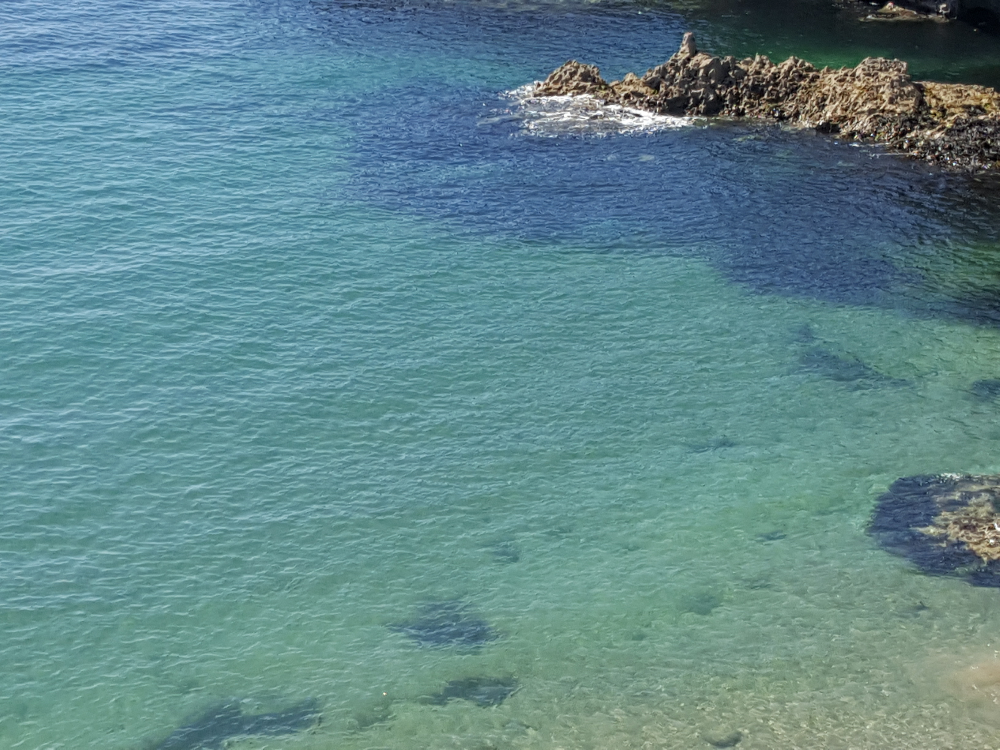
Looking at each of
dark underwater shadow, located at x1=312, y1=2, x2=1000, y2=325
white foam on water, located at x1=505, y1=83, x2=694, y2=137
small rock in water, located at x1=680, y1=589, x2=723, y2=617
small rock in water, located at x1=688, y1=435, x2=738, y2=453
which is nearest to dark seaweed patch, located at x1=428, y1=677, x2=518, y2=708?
small rock in water, located at x1=680, y1=589, x2=723, y2=617

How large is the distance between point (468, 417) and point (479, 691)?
47.5ft

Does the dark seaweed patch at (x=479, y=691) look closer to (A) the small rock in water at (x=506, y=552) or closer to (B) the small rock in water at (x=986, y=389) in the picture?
(A) the small rock in water at (x=506, y=552)

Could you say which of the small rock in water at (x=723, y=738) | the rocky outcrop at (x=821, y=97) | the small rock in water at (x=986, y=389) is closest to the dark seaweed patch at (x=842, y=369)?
the small rock in water at (x=986, y=389)

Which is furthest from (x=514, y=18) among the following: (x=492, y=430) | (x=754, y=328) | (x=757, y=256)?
(x=492, y=430)

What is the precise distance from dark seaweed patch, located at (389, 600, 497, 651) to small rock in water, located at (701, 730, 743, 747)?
24.6 feet

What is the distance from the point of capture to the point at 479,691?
33.2 m

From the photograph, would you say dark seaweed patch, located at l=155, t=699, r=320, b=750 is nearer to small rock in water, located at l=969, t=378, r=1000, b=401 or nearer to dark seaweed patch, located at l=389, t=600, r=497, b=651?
dark seaweed patch, located at l=389, t=600, r=497, b=651

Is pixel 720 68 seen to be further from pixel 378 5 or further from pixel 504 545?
pixel 504 545

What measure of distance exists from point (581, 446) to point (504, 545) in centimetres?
644

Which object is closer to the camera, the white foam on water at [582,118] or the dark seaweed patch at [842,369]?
the dark seaweed patch at [842,369]

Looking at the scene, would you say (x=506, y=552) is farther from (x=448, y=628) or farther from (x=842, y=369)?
(x=842, y=369)

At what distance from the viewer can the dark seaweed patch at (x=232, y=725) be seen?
104 ft

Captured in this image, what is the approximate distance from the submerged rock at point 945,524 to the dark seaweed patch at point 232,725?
64.9 feet

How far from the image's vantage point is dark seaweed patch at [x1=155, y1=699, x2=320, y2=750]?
31625 millimetres
